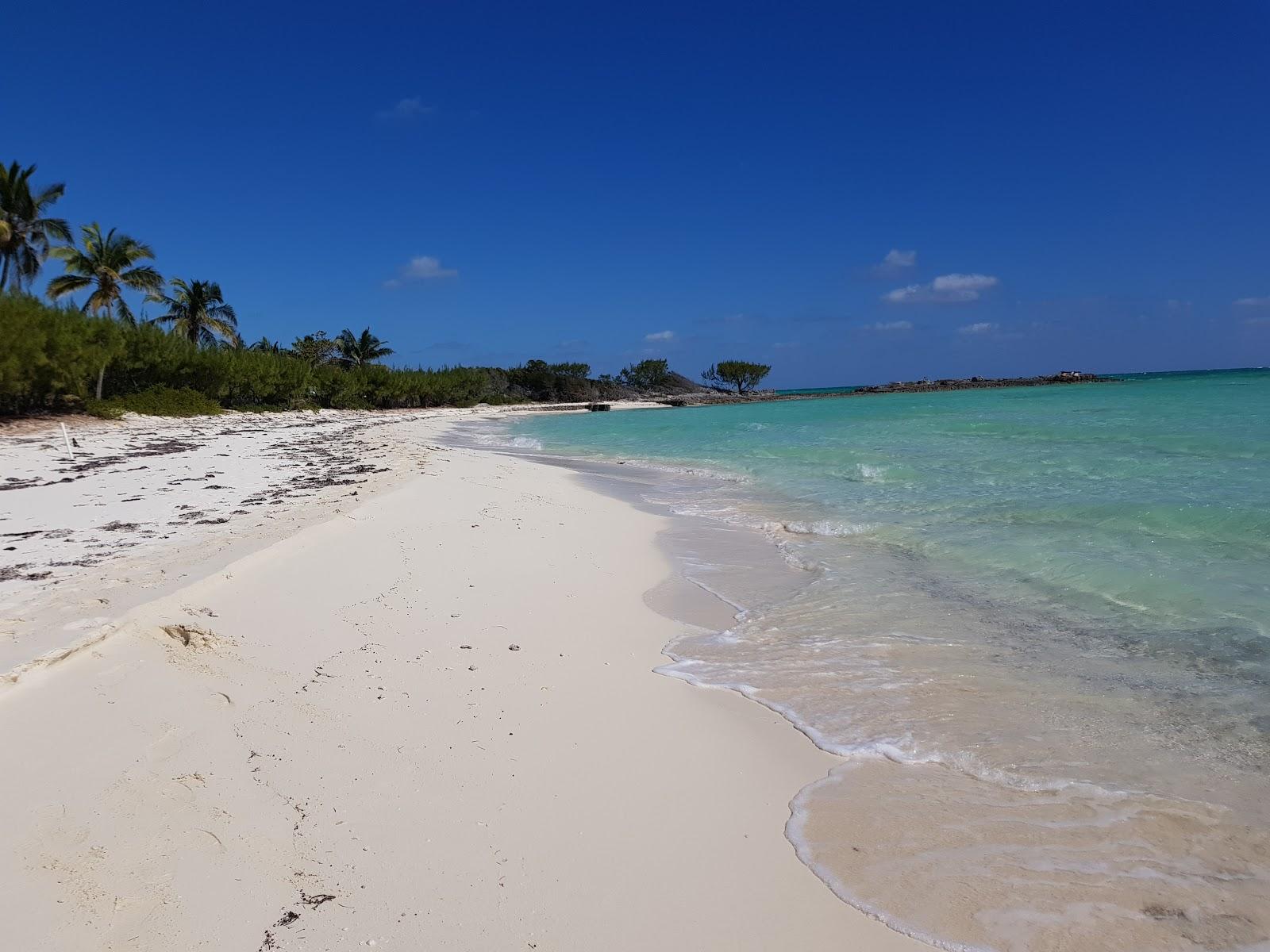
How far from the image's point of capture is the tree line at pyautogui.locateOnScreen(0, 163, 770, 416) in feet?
58.2

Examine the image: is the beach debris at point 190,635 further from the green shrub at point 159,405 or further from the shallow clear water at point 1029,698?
the green shrub at point 159,405

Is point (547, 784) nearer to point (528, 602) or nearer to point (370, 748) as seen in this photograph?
point (370, 748)

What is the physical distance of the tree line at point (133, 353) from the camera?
698 inches

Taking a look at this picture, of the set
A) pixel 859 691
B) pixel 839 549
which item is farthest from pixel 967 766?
pixel 839 549

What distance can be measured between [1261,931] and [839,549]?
5069 millimetres

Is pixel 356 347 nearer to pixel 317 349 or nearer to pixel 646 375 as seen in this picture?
pixel 317 349

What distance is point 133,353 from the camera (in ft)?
77.2

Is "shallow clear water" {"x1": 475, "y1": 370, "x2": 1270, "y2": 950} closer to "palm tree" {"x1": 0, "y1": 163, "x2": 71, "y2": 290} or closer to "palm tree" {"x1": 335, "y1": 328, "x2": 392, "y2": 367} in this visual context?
"palm tree" {"x1": 0, "y1": 163, "x2": 71, "y2": 290}

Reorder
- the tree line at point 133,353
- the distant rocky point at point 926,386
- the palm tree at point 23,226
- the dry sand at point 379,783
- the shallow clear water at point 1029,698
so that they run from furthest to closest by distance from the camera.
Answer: the distant rocky point at point 926,386, the palm tree at point 23,226, the tree line at point 133,353, the shallow clear water at point 1029,698, the dry sand at point 379,783

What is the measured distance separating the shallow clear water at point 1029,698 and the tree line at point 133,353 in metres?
18.6

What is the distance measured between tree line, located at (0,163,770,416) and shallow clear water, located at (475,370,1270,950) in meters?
18.6

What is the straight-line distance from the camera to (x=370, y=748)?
2.78 meters

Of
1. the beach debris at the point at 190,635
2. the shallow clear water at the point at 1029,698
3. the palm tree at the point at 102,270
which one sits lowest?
the shallow clear water at the point at 1029,698

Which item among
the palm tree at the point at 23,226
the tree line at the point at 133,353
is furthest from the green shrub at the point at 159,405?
the palm tree at the point at 23,226
